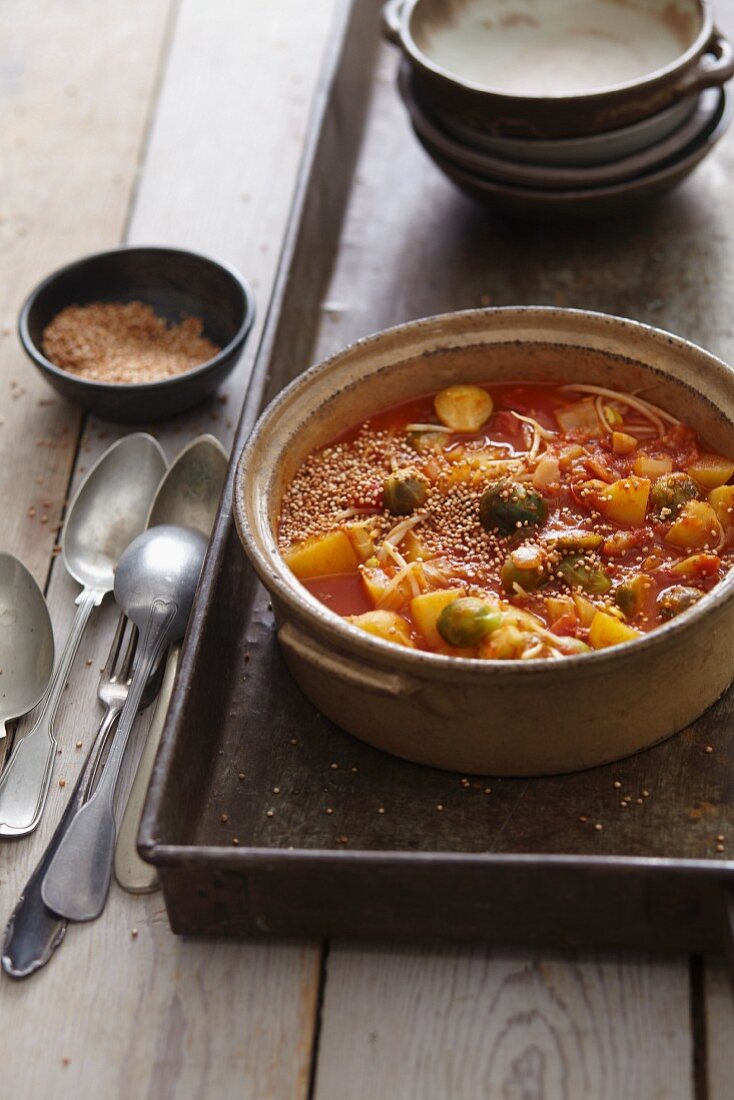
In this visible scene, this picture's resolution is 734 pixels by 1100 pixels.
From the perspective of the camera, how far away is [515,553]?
2.95 m

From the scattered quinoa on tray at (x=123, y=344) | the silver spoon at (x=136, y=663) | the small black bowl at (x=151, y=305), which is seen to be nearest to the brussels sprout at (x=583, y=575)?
the silver spoon at (x=136, y=663)

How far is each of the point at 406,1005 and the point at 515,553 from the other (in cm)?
99

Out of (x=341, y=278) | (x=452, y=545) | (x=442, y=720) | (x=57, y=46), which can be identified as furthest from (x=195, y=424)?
(x=57, y=46)

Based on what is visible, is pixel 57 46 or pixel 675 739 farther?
pixel 57 46

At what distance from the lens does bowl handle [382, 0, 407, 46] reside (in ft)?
13.8

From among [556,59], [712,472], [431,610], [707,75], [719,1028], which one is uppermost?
[707,75]

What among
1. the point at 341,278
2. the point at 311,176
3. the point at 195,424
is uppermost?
the point at 311,176

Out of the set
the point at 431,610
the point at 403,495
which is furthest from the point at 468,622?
the point at 403,495

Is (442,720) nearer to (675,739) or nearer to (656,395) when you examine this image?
(675,739)

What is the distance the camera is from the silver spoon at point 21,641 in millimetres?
3182

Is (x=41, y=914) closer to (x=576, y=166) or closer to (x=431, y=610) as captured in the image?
(x=431, y=610)

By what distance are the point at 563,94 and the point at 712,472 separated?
4.91 feet

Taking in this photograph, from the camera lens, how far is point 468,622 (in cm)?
272

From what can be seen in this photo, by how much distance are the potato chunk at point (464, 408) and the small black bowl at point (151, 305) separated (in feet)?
2.61
